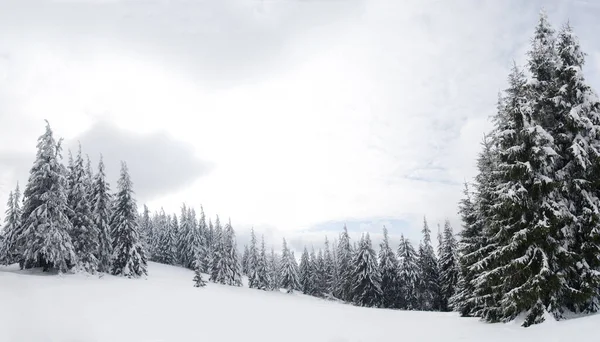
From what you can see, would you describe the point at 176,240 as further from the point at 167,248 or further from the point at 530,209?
the point at 530,209

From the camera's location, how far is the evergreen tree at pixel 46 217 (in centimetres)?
3039

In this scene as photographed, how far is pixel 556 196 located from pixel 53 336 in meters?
21.5

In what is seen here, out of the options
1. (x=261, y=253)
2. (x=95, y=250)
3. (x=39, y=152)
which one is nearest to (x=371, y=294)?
(x=261, y=253)

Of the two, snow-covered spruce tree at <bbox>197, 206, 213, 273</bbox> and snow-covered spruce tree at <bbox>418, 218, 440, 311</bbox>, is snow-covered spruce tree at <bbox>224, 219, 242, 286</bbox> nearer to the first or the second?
snow-covered spruce tree at <bbox>197, 206, 213, 273</bbox>

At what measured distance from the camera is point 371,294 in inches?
2186

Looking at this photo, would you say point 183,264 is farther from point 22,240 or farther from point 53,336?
point 53,336

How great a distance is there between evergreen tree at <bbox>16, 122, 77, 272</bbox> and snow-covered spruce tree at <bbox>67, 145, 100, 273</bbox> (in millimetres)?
1313

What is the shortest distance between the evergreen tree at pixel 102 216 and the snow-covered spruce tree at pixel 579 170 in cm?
3997

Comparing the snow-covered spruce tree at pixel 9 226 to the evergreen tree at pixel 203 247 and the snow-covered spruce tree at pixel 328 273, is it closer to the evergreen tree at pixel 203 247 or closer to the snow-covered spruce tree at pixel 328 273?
the evergreen tree at pixel 203 247

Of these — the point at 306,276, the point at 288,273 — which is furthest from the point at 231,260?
the point at 306,276

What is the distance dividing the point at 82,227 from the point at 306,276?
61.7 m

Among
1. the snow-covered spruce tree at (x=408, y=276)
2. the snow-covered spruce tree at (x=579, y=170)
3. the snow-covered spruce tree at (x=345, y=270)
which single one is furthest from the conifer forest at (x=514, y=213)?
the snow-covered spruce tree at (x=345, y=270)

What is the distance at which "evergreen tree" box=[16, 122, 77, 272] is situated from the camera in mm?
30391

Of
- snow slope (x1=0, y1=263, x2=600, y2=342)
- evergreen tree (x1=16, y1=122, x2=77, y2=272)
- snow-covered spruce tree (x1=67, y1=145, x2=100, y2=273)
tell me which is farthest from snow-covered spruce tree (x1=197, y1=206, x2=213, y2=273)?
snow slope (x1=0, y1=263, x2=600, y2=342)
